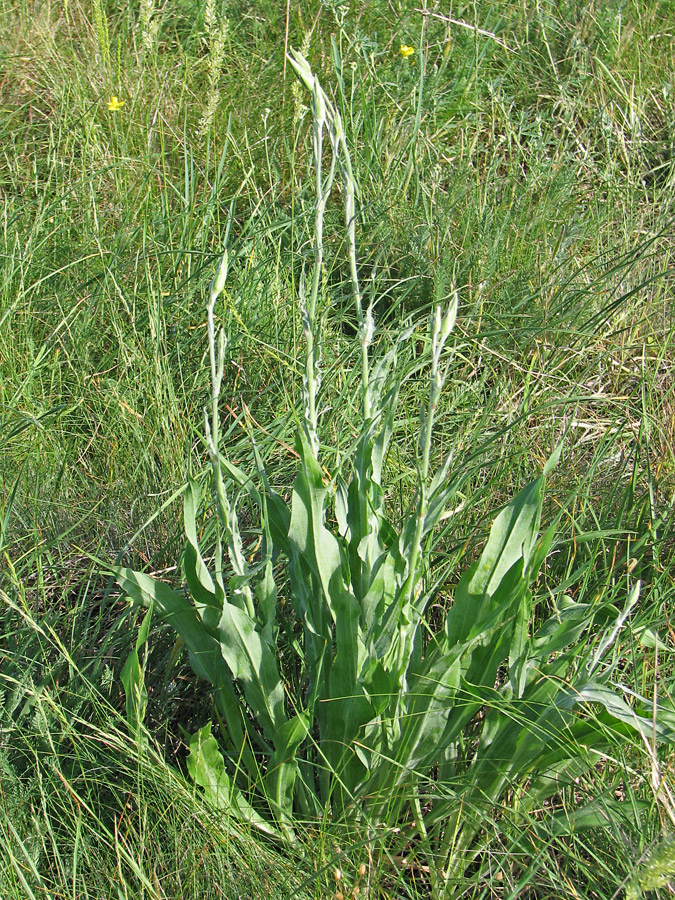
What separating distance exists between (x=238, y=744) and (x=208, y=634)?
20 centimetres

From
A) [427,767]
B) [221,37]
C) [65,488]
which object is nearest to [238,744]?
[427,767]

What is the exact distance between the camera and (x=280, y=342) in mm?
2242

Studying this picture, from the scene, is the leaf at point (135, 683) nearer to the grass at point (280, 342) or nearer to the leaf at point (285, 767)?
the grass at point (280, 342)

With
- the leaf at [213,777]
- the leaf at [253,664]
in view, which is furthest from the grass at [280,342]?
the leaf at [253,664]

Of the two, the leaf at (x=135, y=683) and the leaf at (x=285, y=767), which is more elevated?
the leaf at (x=135, y=683)

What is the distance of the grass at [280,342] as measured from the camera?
1.34 meters

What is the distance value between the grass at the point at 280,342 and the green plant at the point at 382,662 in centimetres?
7

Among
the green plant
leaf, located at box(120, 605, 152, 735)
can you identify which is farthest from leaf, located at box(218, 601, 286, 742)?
leaf, located at box(120, 605, 152, 735)

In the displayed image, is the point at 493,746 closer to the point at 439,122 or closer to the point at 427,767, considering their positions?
the point at 427,767

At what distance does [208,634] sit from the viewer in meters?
1.39

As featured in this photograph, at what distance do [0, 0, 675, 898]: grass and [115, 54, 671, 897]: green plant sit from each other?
0.07 meters

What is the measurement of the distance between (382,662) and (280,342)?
1172 mm

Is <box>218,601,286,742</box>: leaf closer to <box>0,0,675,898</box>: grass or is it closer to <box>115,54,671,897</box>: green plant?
<box>115,54,671,897</box>: green plant

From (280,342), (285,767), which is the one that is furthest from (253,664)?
(280,342)
